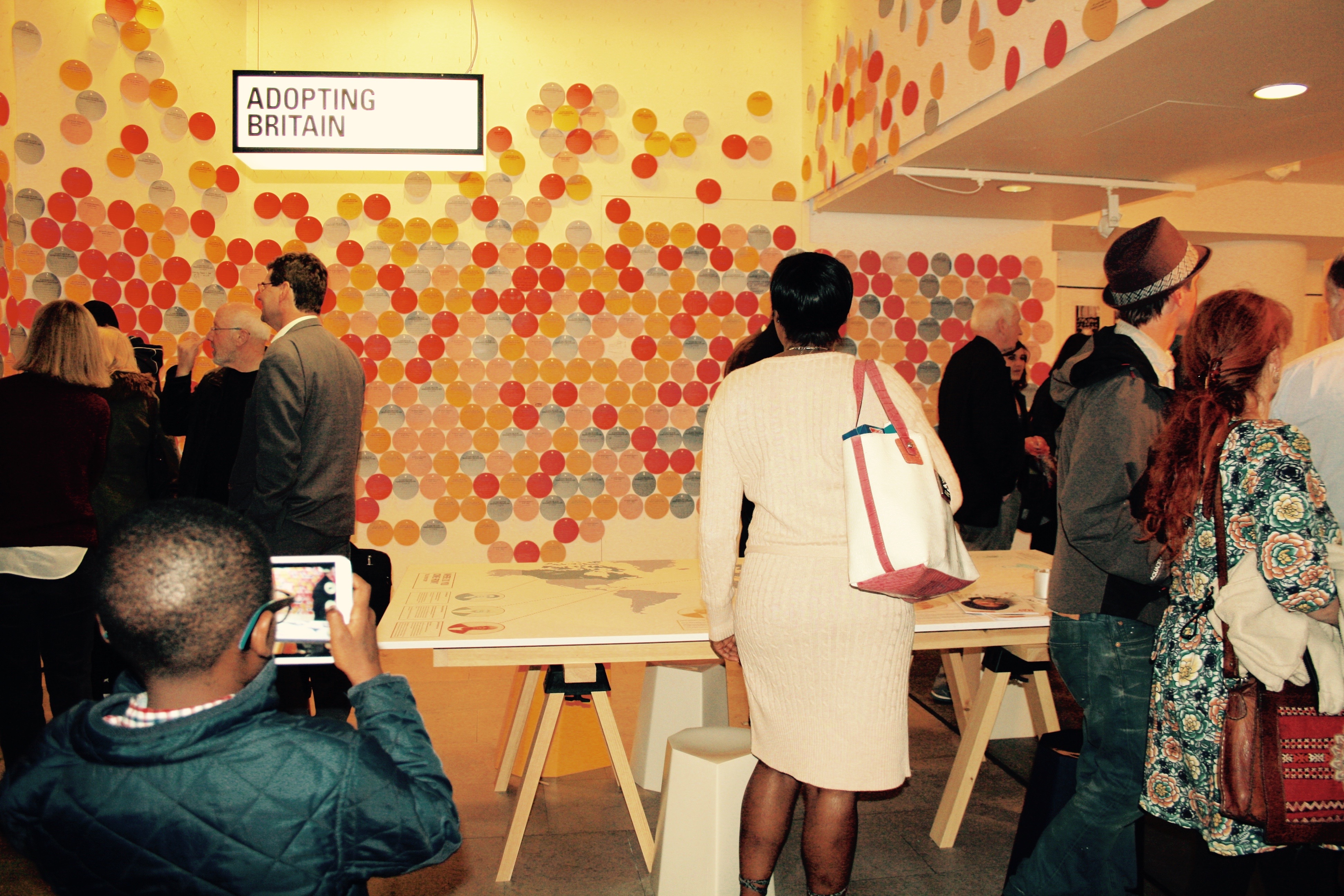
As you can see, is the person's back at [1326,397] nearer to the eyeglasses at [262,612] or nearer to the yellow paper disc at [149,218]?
the eyeglasses at [262,612]

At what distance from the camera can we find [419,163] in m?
3.22

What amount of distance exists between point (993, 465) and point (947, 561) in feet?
7.44

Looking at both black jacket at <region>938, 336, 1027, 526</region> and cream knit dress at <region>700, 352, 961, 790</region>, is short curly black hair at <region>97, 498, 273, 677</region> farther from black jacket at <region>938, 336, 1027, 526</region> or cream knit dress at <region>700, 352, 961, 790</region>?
black jacket at <region>938, 336, 1027, 526</region>

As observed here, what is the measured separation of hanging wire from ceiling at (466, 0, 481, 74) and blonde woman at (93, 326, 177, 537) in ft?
8.01

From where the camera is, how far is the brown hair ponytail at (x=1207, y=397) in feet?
5.44

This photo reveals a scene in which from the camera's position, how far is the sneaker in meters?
3.70

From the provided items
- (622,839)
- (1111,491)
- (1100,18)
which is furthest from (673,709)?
(1100,18)

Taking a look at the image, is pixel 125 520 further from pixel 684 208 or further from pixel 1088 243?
pixel 1088 243

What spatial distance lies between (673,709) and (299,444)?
1394 millimetres

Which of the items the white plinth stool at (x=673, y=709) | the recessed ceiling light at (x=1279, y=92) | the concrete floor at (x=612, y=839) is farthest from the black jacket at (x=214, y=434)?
the recessed ceiling light at (x=1279, y=92)

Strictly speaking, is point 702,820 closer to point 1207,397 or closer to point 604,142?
point 1207,397

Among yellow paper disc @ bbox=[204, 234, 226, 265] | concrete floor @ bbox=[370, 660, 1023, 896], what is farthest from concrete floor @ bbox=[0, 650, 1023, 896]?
yellow paper disc @ bbox=[204, 234, 226, 265]

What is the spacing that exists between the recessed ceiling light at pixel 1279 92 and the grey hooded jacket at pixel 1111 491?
1663mm

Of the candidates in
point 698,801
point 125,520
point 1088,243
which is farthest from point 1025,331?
point 125,520
